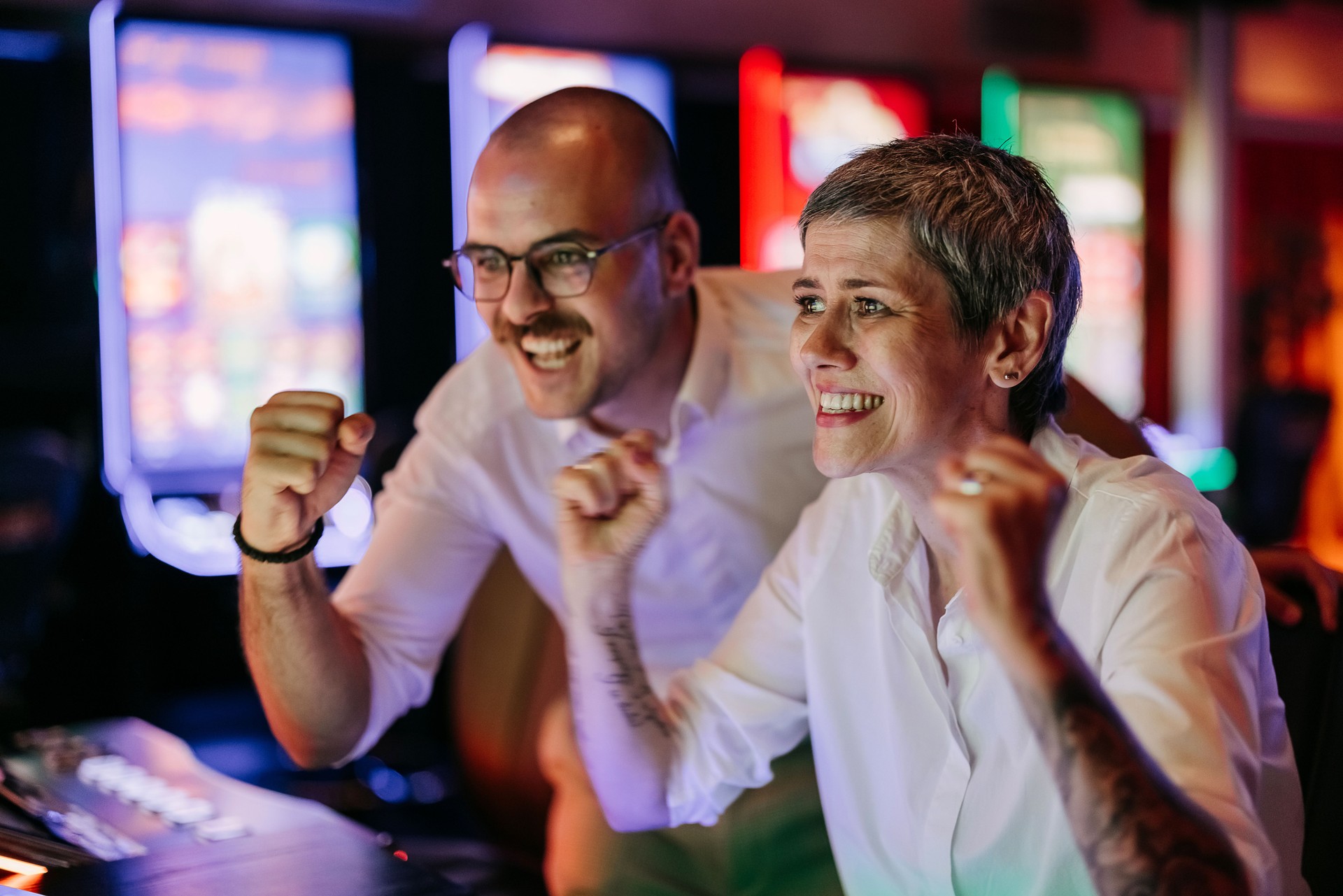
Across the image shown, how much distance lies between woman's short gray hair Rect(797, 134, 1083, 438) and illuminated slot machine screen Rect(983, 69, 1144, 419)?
428 cm

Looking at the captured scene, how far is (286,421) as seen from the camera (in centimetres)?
150

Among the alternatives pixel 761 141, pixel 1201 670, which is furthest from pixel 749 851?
pixel 761 141

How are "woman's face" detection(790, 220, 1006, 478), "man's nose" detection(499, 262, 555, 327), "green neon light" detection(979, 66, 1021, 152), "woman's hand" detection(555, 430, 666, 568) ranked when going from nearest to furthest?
"woman's face" detection(790, 220, 1006, 478)
"woman's hand" detection(555, 430, 666, 568)
"man's nose" detection(499, 262, 555, 327)
"green neon light" detection(979, 66, 1021, 152)

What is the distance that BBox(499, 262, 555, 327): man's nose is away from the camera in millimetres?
1738

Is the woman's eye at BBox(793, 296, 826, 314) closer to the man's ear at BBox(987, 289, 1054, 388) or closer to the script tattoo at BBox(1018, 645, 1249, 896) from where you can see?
the man's ear at BBox(987, 289, 1054, 388)

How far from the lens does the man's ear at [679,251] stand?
1.91m

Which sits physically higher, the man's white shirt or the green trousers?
the man's white shirt

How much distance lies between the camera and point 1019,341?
1380mm

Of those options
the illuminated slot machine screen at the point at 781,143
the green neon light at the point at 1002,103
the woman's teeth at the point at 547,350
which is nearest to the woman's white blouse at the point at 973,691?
the woman's teeth at the point at 547,350

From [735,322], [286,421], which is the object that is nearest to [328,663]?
[286,421]

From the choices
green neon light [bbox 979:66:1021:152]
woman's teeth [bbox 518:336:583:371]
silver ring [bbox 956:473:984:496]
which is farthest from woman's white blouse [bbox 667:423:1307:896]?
green neon light [bbox 979:66:1021:152]

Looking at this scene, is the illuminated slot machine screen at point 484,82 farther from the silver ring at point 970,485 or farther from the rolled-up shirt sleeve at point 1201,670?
the silver ring at point 970,485

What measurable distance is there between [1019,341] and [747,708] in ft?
1.81

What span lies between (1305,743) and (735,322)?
985 mm
